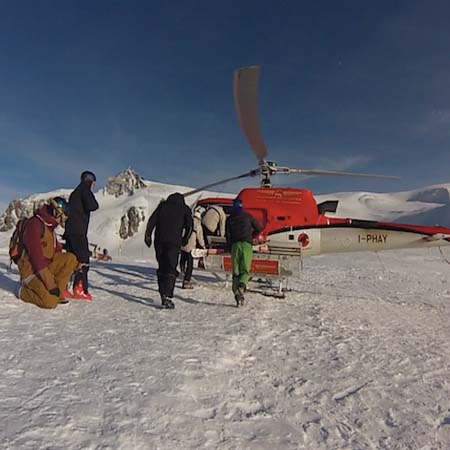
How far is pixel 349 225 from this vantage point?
8.05 metres

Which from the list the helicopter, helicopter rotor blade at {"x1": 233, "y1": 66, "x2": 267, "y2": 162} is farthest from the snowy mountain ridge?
helicopter rotor blade at {"x1": 233, "y1": 66, "x2": 267, "y2": 162}

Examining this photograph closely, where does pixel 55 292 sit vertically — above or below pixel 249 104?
below

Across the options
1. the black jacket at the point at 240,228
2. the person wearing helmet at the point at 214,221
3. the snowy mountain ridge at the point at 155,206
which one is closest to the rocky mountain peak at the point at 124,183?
the snowy mountain ridge at the point at 155,206

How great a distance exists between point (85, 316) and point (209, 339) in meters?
1.66

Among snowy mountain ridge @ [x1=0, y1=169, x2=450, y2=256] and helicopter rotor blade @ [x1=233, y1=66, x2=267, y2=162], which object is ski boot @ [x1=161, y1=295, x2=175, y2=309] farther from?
snowy mountain ridge @ [x1=0, y1=169, x2=450, y2=256]

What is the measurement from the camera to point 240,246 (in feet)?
19.2

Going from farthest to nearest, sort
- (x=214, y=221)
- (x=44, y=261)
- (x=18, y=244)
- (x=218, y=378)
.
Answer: (x=214, y=221) → (x=18, y=244) → (x=44, y=261) → (x=218, y=378)

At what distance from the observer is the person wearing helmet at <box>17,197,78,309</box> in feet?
15.1

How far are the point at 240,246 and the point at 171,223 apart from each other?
3.87 ft

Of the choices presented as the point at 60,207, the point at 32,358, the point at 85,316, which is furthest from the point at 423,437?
the point at 60,207

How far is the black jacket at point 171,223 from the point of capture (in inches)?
212

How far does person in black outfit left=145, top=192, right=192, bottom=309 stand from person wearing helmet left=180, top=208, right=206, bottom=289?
1365 mm

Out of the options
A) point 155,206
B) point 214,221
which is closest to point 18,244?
point 214,221

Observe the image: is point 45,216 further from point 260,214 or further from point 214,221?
point 260,214
